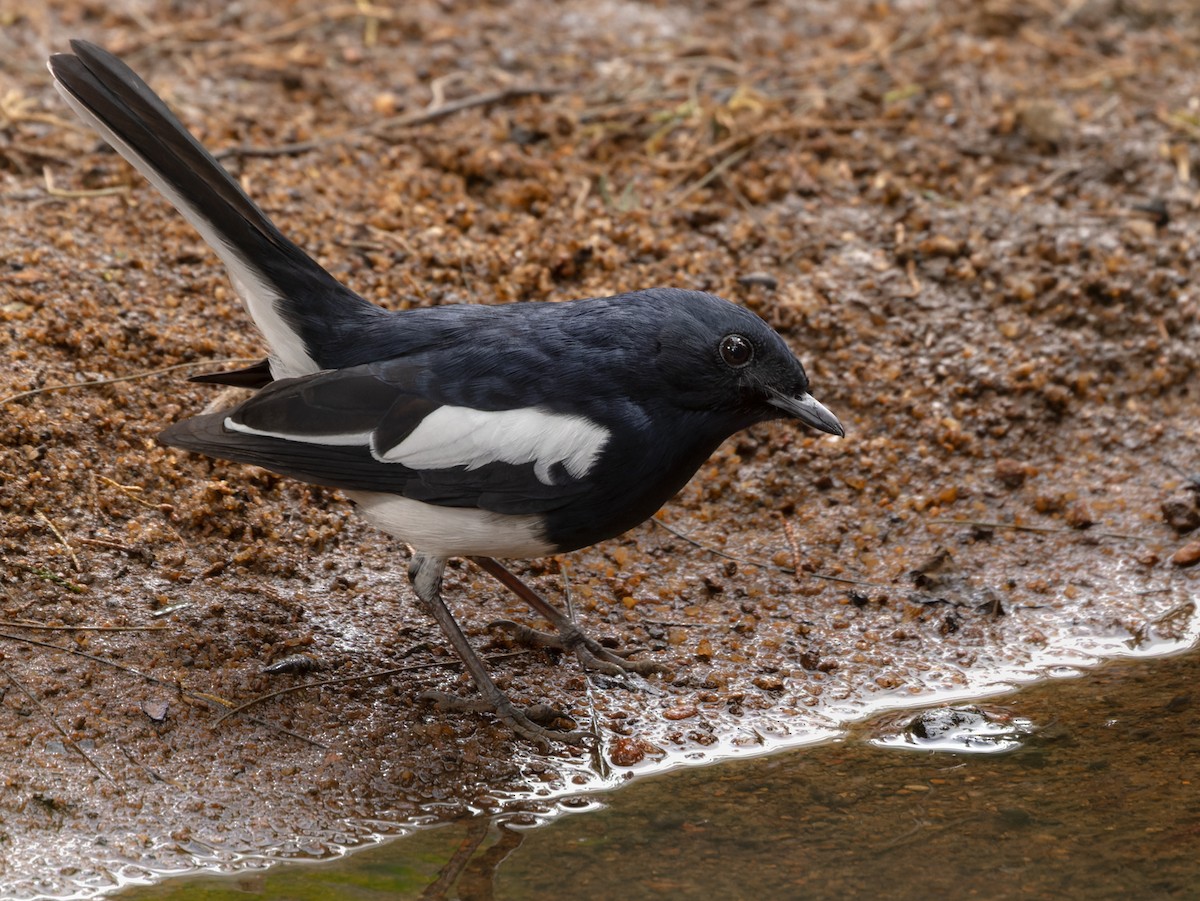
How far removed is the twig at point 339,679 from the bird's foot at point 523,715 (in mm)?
148

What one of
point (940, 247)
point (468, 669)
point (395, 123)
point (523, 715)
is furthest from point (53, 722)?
point (940, 247)

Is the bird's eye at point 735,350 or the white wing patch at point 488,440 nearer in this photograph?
the white wing patch at point 488,440

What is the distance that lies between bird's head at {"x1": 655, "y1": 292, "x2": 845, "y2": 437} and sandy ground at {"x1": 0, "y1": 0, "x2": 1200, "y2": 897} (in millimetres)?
1005

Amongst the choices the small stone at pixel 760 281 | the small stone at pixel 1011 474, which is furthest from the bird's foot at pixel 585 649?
the small stone at pixel 760 281

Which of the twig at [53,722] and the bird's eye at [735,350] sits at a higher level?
the bird's eye at [735,350]

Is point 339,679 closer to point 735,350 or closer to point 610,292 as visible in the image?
point 735,350

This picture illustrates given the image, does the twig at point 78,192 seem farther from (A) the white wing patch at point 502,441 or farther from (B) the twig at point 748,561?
(B) the twig at point 748,561

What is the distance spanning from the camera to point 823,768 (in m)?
4.22

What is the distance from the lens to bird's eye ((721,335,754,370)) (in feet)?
14.0

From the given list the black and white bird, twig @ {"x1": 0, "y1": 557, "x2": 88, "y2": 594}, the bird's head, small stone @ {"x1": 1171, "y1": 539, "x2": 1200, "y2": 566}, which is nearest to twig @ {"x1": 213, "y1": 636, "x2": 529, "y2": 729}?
the black and white bird

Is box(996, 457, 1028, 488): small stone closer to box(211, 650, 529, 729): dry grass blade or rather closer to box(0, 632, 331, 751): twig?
box(211, 650, 529, 729): dry grass blade

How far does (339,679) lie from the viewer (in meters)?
4.48

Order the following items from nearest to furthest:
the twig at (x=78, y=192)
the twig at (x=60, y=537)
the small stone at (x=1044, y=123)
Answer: the twig at (x=60, y=537), the twig at (x=78, y=192), the small stone at (x=1044, y=123)

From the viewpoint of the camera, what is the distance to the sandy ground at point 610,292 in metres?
4.26
